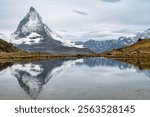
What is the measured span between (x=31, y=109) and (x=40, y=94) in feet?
86.6

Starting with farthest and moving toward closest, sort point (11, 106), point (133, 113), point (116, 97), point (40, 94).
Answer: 1. point (40, 94)
2. point (116, 97)
3. point (11, 106)
4. point (133, 113)

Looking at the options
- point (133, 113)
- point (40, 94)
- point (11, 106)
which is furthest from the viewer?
point (40, 94)

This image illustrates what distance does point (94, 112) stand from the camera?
32.2m

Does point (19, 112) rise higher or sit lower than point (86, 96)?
higher

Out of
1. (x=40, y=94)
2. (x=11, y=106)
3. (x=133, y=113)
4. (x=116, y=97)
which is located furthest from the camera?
(x=40, y=94)

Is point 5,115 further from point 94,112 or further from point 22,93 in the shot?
point 22,93

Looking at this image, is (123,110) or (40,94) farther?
(40,94)

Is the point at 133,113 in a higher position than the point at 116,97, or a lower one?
higher

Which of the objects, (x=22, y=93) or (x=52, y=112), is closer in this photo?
(x=52, y=112)

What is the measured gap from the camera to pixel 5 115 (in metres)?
32.1

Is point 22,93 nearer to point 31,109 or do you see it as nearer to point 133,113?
point 31,109

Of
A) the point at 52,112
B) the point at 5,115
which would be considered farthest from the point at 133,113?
the point at 5,115

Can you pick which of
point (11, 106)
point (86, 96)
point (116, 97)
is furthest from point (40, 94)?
point (11, 106)

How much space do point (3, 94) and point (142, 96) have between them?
78.9 ft
